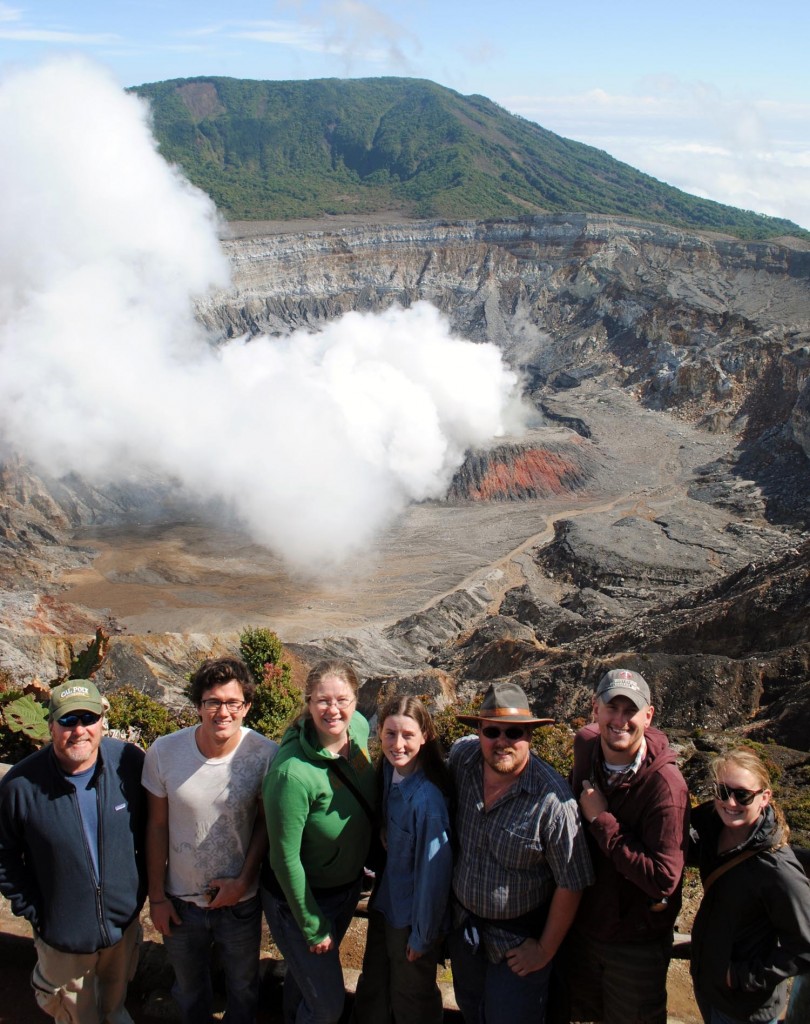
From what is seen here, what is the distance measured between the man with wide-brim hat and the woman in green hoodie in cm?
59

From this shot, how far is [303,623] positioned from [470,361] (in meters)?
36.3

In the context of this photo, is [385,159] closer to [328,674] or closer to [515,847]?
[328,674]

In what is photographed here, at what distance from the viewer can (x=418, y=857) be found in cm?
479

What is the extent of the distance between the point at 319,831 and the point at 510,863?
1.05 m

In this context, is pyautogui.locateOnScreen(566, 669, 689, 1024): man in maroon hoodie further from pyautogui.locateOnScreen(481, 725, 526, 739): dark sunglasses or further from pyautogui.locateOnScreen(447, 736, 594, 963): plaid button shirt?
pyautogui.locateOnScreen(481, 725, 526, 739): dark sunglasses

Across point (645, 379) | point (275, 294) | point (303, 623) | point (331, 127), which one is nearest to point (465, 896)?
point (303, 623)

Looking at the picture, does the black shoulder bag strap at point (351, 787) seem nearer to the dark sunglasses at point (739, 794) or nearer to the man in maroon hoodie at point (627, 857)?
the man in maroon hoodie at point (627, 857)

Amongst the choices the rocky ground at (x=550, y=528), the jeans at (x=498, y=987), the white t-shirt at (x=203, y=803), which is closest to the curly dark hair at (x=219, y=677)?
the white t-shirt at (x=203, y=803)

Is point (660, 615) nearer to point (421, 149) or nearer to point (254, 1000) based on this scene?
point (254, 1000)

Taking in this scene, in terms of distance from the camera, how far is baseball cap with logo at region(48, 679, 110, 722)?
477 cm

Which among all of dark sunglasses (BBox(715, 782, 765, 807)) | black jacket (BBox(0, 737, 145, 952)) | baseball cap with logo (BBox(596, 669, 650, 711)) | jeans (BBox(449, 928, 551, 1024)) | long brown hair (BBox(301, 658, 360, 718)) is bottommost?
jeans (BBox(449, 928, 551, 1024))

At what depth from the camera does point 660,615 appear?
30172 mm

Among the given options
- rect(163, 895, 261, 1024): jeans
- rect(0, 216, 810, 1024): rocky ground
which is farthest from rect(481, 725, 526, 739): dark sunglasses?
rect(0, 216, 810, 1024): rocky ground

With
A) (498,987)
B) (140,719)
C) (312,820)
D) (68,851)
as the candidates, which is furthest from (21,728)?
(498,987)
